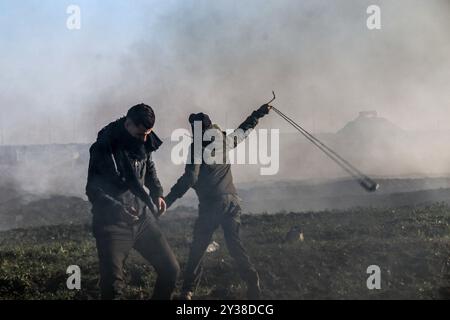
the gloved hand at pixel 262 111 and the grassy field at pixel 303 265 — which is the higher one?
the gloved hand at pixel 262 111

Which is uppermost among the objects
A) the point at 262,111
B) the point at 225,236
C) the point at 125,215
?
the point at 262,111

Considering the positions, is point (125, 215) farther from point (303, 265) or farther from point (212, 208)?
point (303, 265)

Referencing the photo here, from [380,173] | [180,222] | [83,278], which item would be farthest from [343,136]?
[83,278]

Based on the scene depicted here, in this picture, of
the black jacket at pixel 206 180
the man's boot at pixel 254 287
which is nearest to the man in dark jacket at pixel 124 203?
the black jacket at pixel 206 180

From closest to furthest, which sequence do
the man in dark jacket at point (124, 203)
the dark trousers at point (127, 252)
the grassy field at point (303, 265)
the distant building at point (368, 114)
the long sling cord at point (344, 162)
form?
1. the dark trousers at point (127, 252)
2. the man in dark jacket at point (124, 203)
3. the long sling cord at point (344, 162)
4. the grassy field at point (303, 265)
5. the distant building at point (368, 114)

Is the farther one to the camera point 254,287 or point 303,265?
point 303,265

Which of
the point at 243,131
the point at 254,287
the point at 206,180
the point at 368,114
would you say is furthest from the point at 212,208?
the point at 368,114

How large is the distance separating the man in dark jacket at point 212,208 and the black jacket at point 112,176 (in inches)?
44.0

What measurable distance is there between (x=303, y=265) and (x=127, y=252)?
11.7 ft

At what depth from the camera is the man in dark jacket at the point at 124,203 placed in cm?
505

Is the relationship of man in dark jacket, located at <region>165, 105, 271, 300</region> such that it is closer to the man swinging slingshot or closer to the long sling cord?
the man swinging slingshot

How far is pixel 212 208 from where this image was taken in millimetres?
6492

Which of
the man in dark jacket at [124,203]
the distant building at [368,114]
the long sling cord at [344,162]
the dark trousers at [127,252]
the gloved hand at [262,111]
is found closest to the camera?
the dark trousers at [127,252]

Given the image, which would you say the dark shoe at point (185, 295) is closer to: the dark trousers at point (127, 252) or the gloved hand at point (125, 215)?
the dark trousers at point (127, 252)
